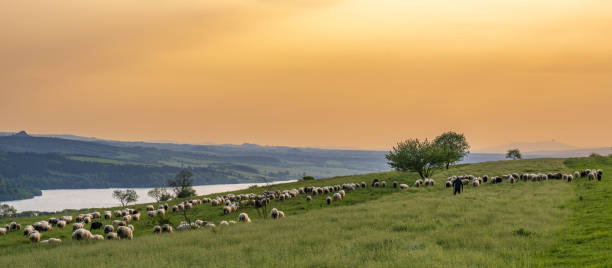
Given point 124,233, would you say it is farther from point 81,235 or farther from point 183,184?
point 183,184

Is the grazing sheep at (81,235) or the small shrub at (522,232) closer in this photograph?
the small shrub at (522,232)

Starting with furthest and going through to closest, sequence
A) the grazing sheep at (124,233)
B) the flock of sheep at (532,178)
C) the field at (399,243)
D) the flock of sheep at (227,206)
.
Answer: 1. the flock of sheep at (532,178)
2. the flock of sheep at (227,206)
3. the grazing sheep at (124,233)
4. the field at (399,243)

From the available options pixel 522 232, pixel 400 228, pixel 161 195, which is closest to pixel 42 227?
pixel 400 228

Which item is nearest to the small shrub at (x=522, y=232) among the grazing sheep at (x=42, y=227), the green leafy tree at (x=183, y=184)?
the grazing sheep at (x=42, y=227)

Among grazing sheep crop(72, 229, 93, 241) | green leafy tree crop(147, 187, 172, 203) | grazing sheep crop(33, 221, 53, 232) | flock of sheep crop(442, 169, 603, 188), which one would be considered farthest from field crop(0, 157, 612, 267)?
green leafy tree crop(147, 187, 172, 203)

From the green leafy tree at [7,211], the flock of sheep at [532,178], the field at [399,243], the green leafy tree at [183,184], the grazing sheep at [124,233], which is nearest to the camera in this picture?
the field at [399,243]

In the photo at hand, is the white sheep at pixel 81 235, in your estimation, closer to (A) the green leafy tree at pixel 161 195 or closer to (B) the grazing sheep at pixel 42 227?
(B) the grazing sheep at pixel 42 227

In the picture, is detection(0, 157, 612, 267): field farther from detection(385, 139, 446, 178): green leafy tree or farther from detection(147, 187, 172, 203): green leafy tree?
detection(147, 187, 172, 203): green leafy tree

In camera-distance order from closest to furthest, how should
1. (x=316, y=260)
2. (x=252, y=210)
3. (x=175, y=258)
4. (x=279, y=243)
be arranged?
(x=316, y=260)
(x=175, y=258)
(x=279, y=243)
(x=252, y=210)

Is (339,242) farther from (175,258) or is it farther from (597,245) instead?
(597,245)

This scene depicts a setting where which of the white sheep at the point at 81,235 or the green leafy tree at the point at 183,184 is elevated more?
the white sheep at the point at 81,235

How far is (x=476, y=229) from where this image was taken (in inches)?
763

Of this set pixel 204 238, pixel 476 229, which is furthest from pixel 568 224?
pixel 204 238

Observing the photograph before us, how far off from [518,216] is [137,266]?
19217 mm
